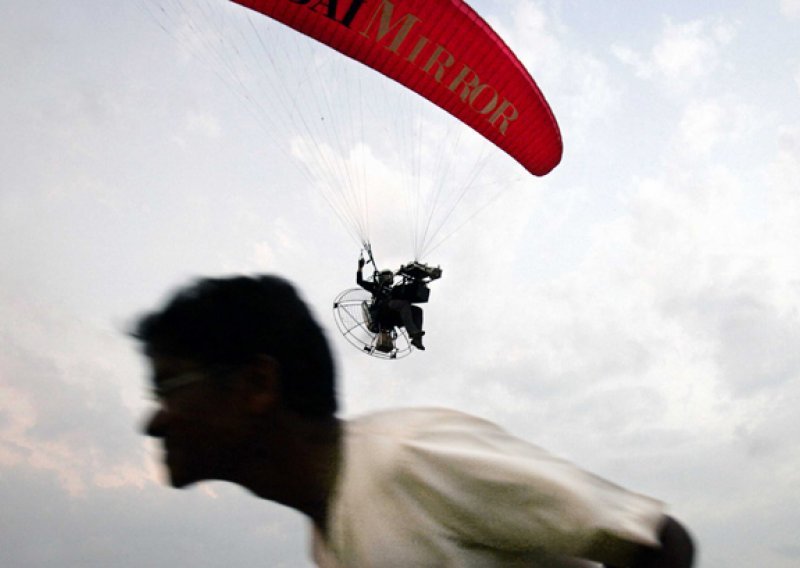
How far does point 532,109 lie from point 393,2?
3.48 m

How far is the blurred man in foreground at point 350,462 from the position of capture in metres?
1.28

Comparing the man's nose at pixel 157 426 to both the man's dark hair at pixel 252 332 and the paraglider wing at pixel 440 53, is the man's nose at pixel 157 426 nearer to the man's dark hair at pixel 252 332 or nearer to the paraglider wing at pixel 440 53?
the man's dark hair at pixel 252 332

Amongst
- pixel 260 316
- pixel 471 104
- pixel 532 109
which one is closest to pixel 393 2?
pixel 471 104

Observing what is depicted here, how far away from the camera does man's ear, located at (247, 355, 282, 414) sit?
1.54 m

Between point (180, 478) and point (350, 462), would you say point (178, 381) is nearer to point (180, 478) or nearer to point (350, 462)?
point (180, 478)

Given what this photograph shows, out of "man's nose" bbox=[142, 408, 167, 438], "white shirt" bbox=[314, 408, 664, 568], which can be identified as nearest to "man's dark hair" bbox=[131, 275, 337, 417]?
"man's nose" bbox=[142, 408, 167, 438]

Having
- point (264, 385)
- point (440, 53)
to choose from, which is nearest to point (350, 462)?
point (264, 385)

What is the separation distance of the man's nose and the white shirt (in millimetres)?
485

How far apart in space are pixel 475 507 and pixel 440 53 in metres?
10.7

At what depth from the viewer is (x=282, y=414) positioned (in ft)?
5.05

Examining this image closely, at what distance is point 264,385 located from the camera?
1544 mm

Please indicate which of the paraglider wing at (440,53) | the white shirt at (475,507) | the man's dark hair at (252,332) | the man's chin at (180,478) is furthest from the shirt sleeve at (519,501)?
the paraglider wing at (440,53)

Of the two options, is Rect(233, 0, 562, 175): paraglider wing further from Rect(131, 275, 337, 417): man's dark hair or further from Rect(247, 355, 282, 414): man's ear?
Rect(247, 355, 282, 414): man's ear

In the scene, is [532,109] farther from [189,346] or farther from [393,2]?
[189,346]
